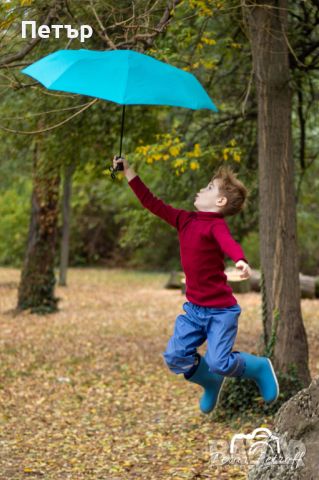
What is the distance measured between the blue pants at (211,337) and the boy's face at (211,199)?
0.62m

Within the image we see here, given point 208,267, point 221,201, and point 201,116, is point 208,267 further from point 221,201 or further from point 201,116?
point 201,116

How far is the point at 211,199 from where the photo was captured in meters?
5.27

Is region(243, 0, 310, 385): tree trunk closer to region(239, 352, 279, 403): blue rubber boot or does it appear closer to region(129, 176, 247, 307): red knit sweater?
region(239, 352, 279, 403): blue rubber boot

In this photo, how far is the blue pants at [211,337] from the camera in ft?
17.2

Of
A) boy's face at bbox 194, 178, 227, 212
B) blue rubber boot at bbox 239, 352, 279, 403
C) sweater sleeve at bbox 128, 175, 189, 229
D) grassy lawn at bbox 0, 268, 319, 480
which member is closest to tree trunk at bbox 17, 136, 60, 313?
grassy lawn at bbox 0, 268, 319, 480

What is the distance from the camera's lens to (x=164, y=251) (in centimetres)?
2877

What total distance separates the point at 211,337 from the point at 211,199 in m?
0.86

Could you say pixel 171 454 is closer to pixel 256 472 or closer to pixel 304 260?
pixel 256 472

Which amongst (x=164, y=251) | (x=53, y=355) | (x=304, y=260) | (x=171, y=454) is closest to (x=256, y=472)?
(x=171, y=454)

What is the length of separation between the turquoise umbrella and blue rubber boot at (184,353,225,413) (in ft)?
5.88

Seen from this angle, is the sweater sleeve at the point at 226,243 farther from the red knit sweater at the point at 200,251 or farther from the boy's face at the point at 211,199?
the boy's face at the point at 211,199

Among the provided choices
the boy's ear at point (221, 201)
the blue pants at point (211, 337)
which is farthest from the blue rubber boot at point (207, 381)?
the boy's ear at point (221, 201)

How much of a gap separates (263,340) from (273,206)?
1.27 metres

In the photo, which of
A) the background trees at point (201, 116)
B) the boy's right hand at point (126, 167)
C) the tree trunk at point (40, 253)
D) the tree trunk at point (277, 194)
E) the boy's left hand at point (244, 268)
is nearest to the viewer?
the boy's left hand at point (244, 268)
